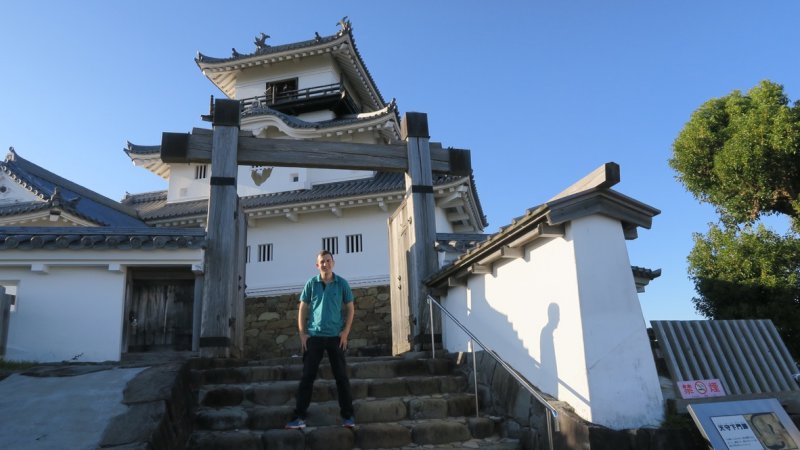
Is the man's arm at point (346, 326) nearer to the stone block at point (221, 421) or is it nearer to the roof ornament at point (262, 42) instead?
the stone block at point (221, 421)

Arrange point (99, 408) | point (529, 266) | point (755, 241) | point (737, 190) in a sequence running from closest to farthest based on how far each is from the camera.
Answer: point (99, 408)
point (529, 266)
point (755, 241)
point (737, 190)

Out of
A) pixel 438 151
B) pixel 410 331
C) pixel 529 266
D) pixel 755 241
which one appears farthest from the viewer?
pixel 755 241

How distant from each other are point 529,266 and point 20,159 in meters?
18.8

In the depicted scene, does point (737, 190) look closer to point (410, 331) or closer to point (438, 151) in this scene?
point (438, 151)

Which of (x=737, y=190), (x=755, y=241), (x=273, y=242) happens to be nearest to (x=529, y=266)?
(x=755, y=241)

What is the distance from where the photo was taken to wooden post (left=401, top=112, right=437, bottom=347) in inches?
303

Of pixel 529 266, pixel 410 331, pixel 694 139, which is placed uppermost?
pixel 694 139

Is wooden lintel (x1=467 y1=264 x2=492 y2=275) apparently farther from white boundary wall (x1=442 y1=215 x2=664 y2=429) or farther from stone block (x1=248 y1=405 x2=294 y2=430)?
stone block (x1=248 y1=405 x2=294 y2=430)

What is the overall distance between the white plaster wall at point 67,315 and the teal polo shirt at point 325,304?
390cm

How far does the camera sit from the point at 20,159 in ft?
59.0

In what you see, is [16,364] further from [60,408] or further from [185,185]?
[185,185]

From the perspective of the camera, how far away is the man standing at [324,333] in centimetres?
491

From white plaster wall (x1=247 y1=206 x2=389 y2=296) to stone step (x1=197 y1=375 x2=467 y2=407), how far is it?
9354 millimetres

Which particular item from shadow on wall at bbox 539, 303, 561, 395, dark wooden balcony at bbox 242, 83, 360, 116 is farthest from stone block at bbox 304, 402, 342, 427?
dark wooden balcony at bbox 242, 83, 360, 116
